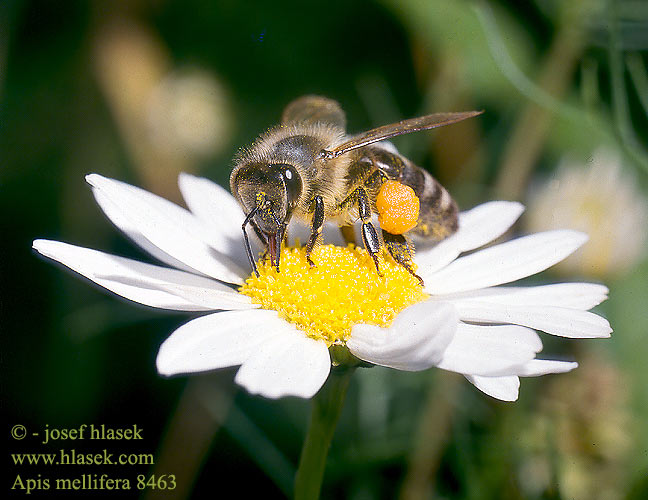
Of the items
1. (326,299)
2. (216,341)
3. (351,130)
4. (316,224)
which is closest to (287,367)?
(216,341)

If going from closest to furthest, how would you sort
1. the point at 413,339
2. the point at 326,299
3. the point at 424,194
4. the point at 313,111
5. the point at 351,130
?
1. the point at 413,339
2. the point at 326,299
3. the point at 424,194
4. the point at 313,111
5. the point at 351,130

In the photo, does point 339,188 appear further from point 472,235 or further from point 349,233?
point 472,235

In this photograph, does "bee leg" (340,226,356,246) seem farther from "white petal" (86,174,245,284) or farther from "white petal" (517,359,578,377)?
"white petal" (517,359,578,377)

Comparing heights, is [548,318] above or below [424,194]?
below

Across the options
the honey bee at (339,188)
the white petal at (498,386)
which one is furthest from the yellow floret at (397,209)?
the white petal at (498,386)

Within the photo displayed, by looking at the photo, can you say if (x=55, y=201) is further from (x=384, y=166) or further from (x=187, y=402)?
(x=384, y=166)

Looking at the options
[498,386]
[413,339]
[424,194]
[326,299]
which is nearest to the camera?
[413,339]
